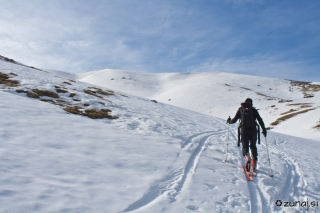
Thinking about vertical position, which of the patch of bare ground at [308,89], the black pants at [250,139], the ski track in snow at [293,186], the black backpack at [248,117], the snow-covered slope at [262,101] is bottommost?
the ski track in snow at [293,186]

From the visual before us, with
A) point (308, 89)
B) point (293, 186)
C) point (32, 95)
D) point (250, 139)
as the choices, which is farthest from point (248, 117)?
point (308, 89)

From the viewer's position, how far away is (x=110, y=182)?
477cm

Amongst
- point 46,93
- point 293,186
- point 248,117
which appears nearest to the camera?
point 293,186

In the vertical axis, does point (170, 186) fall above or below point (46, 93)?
below

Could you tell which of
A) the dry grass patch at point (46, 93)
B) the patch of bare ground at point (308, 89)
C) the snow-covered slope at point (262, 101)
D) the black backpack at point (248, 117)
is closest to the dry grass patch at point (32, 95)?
the dry grass patch at point (46, 93)

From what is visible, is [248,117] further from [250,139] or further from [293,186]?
[293,186]

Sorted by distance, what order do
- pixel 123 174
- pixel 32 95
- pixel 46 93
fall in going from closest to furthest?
pixel 123 174 → pixel 32 95 → pixel 46 93

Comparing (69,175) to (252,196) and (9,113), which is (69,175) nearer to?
(252,196)

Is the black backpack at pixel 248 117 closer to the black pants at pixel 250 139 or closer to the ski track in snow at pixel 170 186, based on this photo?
the black pants at pixel 250 139

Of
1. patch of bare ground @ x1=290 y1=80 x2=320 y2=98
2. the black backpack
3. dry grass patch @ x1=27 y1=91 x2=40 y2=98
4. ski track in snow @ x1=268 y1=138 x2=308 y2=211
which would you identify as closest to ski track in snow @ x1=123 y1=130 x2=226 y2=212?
the black backpack

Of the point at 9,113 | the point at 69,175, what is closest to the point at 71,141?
the point at 69,175

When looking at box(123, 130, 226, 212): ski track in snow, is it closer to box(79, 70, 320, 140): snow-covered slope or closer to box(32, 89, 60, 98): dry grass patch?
box(32, 89, 60, 98): dry grass patch

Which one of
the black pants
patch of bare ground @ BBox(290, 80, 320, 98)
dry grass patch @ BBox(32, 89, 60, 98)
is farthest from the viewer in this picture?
patch of bare ground @ BBox(290, 80, 320, 98)

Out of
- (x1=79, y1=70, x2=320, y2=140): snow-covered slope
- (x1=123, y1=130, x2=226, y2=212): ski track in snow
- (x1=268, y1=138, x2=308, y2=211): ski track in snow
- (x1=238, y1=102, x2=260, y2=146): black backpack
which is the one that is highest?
(x1=79, y1=70, x2=320, y2=140): snow-covered slope
